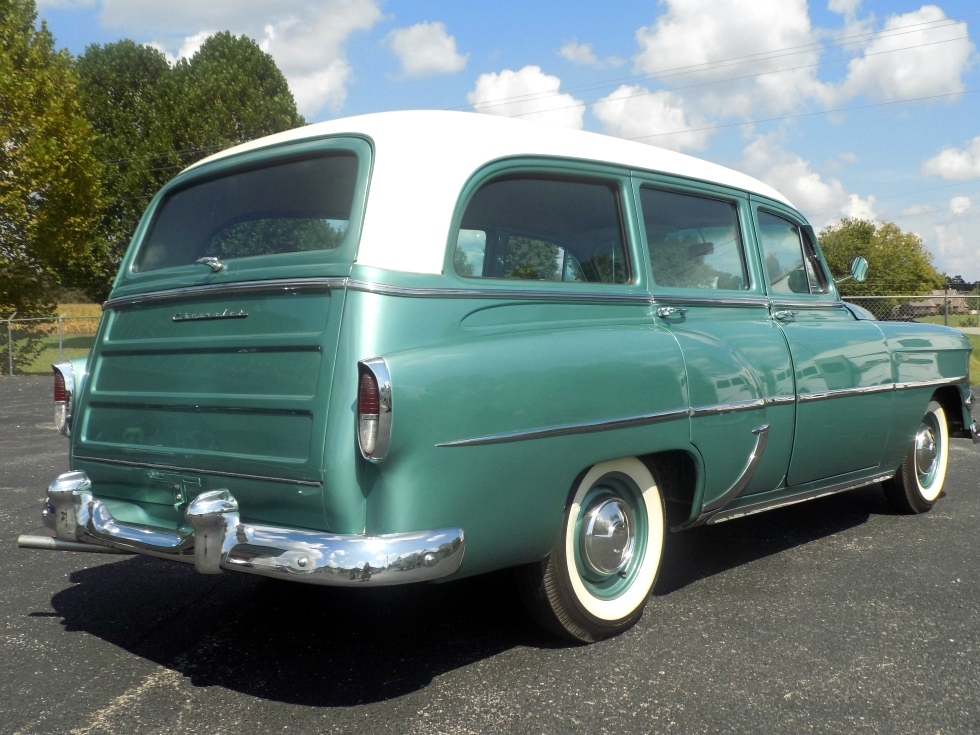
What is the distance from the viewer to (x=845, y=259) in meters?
69.1

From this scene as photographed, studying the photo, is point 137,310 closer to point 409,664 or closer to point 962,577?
point 409,664

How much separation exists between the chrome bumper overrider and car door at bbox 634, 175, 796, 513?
1325mm

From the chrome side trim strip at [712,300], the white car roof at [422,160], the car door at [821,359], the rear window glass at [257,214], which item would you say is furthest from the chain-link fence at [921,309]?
the rear window glass at [257,214]

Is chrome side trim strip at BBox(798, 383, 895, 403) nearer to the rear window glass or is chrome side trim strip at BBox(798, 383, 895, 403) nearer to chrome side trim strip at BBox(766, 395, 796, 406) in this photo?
chrome side trim strip at BBox(766, 395, 796, 406)

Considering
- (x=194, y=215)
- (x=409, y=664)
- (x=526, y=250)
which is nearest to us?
(x=409, y=664)

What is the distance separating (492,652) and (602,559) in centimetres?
51

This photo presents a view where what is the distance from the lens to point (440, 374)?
286 cm

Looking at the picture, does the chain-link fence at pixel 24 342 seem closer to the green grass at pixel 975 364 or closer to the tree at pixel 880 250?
the green grass at pixel 975 364

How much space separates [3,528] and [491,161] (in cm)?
375

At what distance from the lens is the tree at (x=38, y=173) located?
20.5 metres

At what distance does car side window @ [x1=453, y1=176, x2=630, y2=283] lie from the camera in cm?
337

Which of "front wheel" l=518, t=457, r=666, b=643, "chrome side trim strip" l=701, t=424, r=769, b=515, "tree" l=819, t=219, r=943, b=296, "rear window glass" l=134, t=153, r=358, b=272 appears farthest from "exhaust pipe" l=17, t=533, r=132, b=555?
"tree" l=819, t=219, r=943, b=296

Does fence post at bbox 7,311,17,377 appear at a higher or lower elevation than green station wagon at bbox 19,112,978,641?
higher

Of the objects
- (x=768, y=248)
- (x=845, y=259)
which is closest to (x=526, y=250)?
(x=768, y=248)
